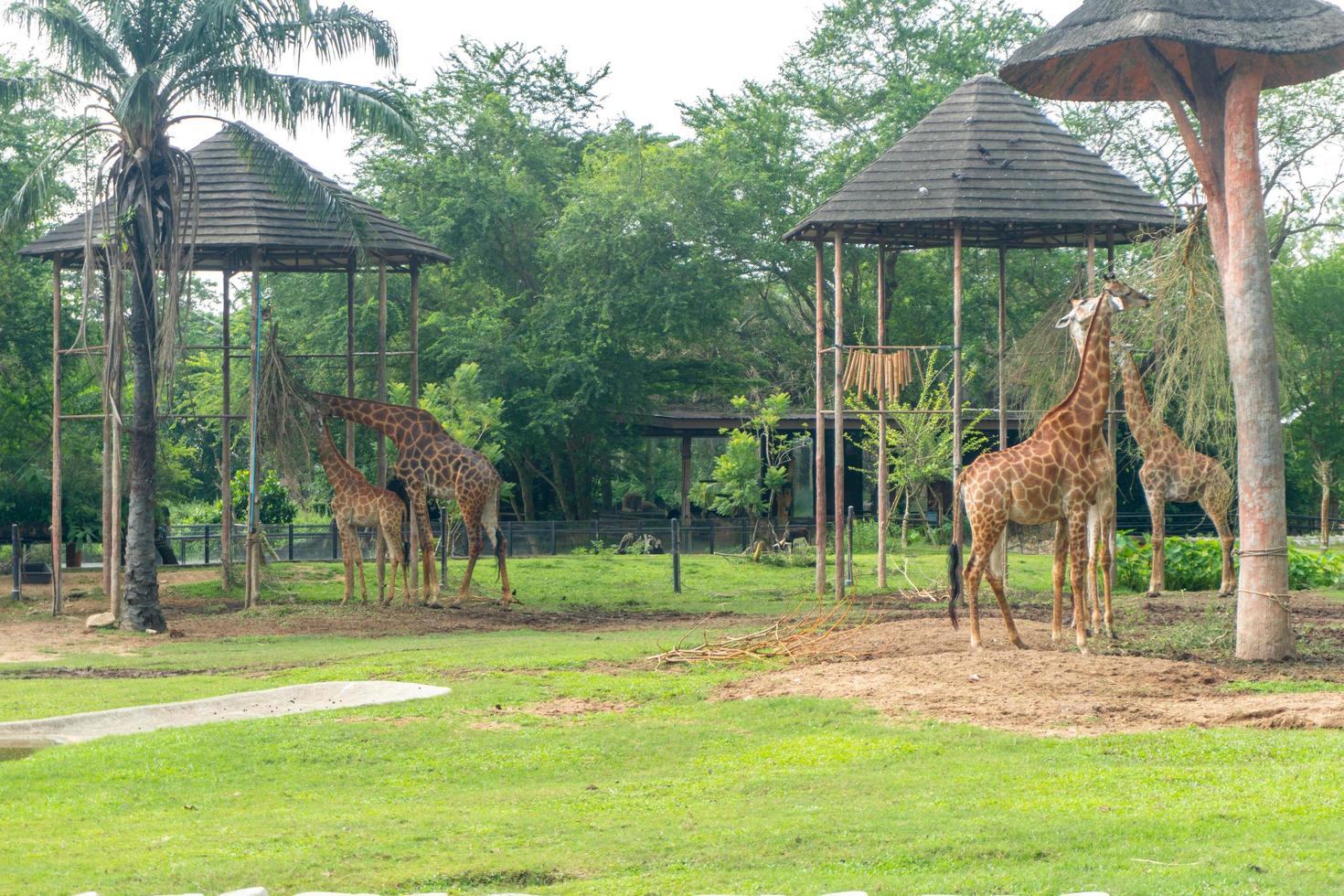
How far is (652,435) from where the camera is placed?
42.1 m

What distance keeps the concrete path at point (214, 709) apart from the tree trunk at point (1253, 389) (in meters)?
8.25

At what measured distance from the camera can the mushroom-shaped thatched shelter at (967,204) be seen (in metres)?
22.8

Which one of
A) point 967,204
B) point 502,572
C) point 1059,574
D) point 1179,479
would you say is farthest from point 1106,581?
point 502,572

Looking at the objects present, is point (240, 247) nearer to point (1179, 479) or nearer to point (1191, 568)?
point (1179, 479)

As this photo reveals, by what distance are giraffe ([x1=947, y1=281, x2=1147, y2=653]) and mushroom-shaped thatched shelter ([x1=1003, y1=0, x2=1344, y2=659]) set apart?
1.37 metres

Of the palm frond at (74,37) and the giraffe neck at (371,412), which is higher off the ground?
the palm frond at (74,37)

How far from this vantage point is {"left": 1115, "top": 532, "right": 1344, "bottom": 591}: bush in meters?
25.0

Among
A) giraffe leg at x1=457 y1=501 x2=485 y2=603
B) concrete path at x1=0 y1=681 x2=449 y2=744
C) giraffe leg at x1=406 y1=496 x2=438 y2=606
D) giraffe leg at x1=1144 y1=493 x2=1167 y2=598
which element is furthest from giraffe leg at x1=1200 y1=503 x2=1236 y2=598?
concrete path at x1=0 y1=681 x2=449 y2=744

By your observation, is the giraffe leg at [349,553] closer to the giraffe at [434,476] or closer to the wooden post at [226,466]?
the giraffe at [434,476]

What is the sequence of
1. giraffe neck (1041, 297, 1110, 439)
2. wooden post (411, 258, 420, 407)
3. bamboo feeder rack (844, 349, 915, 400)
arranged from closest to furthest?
giraffe neck (1041, 297, 1110, 439), bamboo feeder rack (844, 349, 915, 400), wooden post (411, 258, 420, 407)

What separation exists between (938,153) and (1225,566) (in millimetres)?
7692

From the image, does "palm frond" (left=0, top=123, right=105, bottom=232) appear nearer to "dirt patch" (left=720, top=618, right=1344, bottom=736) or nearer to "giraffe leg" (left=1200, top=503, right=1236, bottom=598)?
"dirt patch" (left=720, top=618, right=1344, bottom=736)

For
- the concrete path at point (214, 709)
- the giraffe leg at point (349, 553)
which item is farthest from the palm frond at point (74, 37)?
the concrete path at point (214, 709)

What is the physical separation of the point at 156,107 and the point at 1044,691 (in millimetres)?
14948
